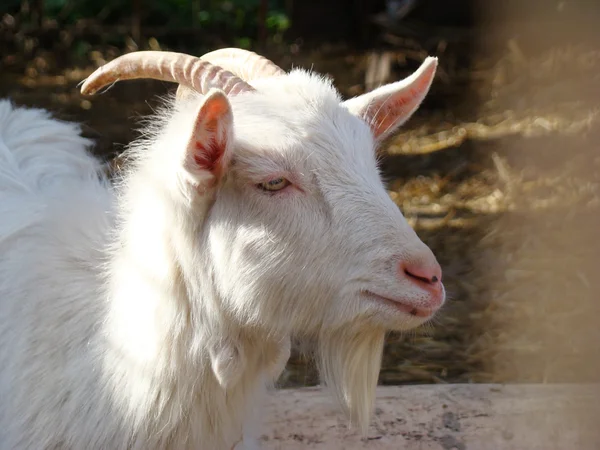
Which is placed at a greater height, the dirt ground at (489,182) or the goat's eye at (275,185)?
the dirt ground at (489,182)

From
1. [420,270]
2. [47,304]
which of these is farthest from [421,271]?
[47,304]

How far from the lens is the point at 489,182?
7.44m

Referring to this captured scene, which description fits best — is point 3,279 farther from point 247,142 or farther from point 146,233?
point 247,142

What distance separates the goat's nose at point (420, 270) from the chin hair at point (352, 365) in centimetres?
25

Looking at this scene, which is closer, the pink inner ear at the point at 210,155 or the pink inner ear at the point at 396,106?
the pink inner ear at the point at 210,155

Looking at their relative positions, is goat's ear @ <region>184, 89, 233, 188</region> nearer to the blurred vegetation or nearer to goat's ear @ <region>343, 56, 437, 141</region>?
goat's ear @ <region>343, 56, 437, 141</region>

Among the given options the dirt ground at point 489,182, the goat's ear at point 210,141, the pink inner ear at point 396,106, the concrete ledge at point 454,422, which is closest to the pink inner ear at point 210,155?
the goat's ear at point 210,141

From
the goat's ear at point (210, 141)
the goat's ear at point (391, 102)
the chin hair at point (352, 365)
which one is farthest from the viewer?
the goat's ear at point (391, 102)

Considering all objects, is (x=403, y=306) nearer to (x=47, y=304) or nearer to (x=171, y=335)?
(x=171, y=335)

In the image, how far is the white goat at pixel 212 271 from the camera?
2.79 metres

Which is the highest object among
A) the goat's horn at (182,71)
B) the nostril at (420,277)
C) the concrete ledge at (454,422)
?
the goat's horn at (182,71)

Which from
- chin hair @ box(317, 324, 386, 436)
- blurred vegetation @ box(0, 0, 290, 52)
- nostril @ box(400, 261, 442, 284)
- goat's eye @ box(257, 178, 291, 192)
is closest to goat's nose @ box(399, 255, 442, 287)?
nostril @ box(400, 261, 442, 284)

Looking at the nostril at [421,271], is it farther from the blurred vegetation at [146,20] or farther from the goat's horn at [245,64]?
the blurred vegetation at [146,20]

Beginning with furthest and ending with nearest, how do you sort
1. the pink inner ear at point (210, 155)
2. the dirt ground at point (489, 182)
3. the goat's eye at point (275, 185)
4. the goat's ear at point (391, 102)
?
the dirt ground at point (489, 182) → the goat's ear at point (391, 102) → the goat's eye at point (275, 185) → the pink inner ear at point (210, 155)
